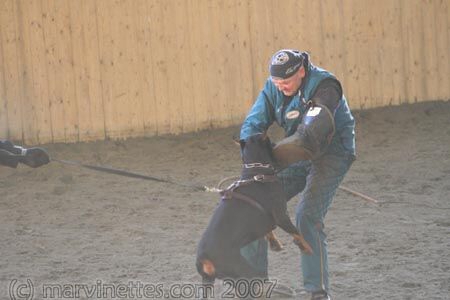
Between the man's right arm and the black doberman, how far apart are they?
13.2 inches

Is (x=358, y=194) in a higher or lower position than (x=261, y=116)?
lower

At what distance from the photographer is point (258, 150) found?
4.69 metres

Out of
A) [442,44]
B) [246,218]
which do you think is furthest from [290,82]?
[442,44]

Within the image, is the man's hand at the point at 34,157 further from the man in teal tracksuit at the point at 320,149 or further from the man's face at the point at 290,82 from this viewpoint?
the man's face at the point at 290,82

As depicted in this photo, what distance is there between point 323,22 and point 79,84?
13.0 feet

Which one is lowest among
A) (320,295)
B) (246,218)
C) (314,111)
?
(320,295)

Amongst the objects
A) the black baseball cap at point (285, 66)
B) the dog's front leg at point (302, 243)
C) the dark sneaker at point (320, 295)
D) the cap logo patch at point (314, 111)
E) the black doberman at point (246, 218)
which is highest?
the black baseball cap at point (285, 66)

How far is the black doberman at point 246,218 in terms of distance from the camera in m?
4.42

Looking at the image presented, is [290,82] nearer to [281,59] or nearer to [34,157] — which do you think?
[281,59]

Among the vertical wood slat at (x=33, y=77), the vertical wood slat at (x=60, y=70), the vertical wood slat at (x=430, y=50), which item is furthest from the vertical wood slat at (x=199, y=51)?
the vertical wood slat at (x=430, y=50)

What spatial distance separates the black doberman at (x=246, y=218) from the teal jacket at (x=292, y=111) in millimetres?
320

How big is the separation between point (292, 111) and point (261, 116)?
0.26 m

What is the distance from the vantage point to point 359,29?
12.2 metres

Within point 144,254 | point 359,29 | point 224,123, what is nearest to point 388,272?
point 144,254
